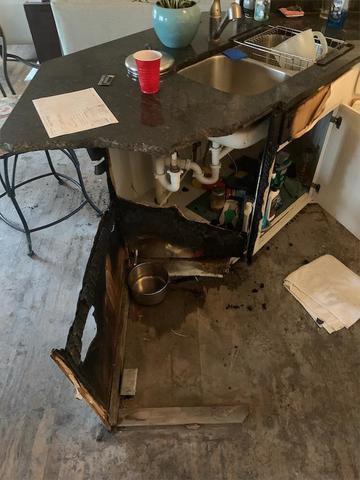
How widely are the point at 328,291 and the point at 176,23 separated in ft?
4.08

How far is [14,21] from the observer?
11.2 feet

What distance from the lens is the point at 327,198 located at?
1.93 m

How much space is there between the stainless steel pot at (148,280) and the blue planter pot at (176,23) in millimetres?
911

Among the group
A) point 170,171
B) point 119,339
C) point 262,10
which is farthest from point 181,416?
point 262,10

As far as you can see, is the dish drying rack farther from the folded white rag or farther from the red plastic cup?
the folded white rag

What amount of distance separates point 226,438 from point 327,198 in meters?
1.28

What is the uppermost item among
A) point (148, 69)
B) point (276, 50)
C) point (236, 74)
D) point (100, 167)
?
point (148, 69)

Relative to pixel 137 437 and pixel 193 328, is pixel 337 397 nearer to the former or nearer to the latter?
pixel 193 328

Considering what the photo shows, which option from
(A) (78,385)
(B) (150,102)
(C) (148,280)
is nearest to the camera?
(A) (78,385)

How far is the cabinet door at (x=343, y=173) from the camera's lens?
1.62 metres

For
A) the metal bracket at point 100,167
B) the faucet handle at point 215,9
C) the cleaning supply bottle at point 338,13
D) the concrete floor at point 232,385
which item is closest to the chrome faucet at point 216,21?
the faucet handle at point 215,9

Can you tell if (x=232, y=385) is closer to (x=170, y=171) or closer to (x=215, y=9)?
(x=170, y=171)

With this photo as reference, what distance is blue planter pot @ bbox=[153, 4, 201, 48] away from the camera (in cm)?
130

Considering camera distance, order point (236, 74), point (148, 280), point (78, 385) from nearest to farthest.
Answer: point (78, 385) < point (236, 74) < point (148, 280)
